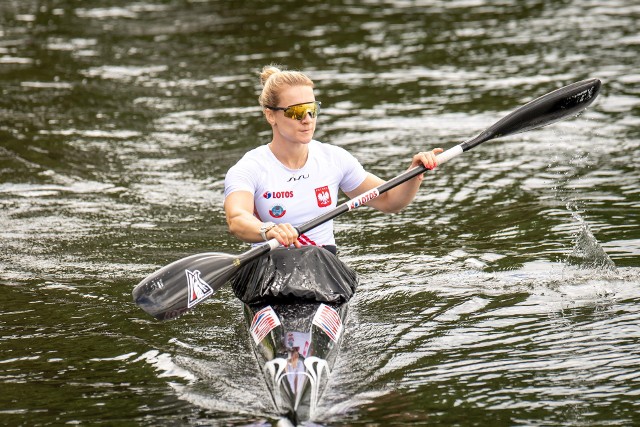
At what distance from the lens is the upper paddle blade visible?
25.7 ft

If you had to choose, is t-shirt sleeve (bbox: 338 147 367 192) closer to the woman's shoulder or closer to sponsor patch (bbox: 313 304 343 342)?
the woman's shoulder

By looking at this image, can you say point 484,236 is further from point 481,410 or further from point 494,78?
point 494,78

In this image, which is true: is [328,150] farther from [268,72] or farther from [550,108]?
[550,108]

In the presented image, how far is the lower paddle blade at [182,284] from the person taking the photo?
20.6 feet

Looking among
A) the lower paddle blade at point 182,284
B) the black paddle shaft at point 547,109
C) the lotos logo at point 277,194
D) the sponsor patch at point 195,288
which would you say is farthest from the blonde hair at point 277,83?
the black paddle shaft at point 547,109

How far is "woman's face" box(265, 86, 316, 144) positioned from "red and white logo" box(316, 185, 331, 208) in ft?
1.14

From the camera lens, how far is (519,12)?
19547 millimetres

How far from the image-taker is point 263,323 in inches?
242

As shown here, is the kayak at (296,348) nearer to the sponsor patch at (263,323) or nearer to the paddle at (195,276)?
the sponsor patch at (263,323)

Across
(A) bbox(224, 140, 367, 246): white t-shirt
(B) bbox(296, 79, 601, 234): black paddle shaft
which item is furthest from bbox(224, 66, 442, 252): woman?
(B) bbox(296, 79, 601, 234): black paddle shaft

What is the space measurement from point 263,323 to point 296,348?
427mm

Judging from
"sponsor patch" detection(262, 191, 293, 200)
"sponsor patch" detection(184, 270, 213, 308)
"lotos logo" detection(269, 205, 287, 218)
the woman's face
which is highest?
the woman's face

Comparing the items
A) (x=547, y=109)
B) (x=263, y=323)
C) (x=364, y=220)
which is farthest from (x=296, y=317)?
(x=364, y=220)

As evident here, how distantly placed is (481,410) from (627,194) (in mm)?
4844
